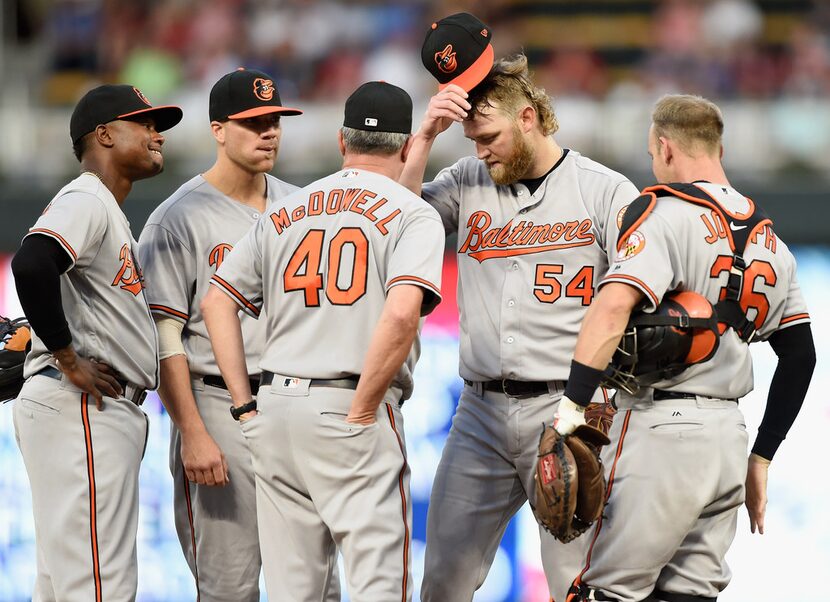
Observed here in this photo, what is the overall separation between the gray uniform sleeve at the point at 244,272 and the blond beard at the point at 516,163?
34.0 inches

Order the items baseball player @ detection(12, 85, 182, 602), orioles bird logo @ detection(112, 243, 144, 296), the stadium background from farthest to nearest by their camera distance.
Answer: the stadium background → orioles bird logo @ detection(112, 243, 144, 296) → baseball player @ detection(12, 85, 182, 602)

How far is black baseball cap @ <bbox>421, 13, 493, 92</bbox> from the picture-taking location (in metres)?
4.21

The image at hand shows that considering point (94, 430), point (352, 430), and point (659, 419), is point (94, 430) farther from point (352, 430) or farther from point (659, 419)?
point (659, 419)

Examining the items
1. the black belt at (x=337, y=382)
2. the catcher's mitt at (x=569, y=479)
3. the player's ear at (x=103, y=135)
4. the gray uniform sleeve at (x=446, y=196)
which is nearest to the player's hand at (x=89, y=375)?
the black belt at (x=337, y=382)

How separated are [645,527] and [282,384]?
3.96 feet

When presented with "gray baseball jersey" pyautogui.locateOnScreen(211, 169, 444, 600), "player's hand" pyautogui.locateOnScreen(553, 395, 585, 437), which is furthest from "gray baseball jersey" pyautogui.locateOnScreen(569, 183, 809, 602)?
"gray baseball jersey" pyautogui.locateOnScreen(211, 169, 444, 600)

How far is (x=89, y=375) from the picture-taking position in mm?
3945

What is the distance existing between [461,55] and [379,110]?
1.67 ft

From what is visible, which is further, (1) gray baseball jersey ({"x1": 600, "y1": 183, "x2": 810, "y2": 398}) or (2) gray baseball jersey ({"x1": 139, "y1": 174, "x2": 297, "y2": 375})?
(2) gray baseball jersey ({"x1": 139, "y1": 174, "x2": 297, "y2": 375})

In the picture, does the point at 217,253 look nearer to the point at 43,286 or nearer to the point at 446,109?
the point at 43,286

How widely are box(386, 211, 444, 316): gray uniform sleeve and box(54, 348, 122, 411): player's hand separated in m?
1.03

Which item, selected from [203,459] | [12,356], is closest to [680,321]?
[203,459]

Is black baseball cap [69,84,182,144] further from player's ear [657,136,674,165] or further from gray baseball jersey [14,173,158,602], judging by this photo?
player's ear [657,136,674,165]

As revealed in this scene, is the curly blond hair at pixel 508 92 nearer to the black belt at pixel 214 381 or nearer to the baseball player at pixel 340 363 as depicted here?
the baseball player at pixel 340 363
